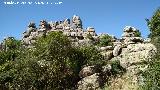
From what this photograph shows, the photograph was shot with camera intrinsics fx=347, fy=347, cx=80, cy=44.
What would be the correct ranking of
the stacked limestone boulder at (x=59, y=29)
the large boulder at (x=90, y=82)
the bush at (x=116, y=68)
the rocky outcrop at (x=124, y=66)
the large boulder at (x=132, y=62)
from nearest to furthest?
the large boulder at (x=132, y=62), the rocky outcrop at (x=124, y=66), the large boulder at (x=90, y=82), the bush at (x=116, y=68), the stacked limestone boulder at (x=59, y=29)

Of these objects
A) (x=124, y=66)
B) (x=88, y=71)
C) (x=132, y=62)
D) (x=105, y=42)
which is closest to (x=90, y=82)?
(x=88, y=71)

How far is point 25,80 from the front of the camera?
1465 inches

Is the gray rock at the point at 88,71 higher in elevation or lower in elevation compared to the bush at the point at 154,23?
lower

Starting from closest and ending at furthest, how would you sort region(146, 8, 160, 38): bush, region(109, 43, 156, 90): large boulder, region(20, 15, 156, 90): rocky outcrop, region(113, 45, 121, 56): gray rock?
region(109, 43, 156, 90): large boulder → region(20, 15, 156, 90): rocky outcrop → region(113, 45, 121, 56): gray rock → region(146, 8, 160, 38): bush

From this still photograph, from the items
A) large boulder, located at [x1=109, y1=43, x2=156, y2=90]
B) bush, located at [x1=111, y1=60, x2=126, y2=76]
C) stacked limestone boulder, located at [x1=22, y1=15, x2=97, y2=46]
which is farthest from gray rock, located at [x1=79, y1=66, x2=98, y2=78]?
stacked limestone boulder, located at [x1=22, y1=15, x2=97, y2=46]

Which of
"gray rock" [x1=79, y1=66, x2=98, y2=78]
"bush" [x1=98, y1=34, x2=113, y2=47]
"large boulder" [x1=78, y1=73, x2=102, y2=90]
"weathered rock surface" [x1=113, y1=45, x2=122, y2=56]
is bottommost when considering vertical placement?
"large boulder" [x1=78, y1=73, x2=102, y2=90]

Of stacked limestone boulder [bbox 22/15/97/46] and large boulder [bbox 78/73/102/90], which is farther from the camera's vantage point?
stacked limestone boulder [bbox 22/15/97/46]

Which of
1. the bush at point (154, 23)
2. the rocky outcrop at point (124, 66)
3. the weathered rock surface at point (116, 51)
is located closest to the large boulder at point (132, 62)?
the rocky outcrop at point (124, 66)

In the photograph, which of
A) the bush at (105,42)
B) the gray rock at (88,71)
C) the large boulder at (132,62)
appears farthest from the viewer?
the bush at (105,42)

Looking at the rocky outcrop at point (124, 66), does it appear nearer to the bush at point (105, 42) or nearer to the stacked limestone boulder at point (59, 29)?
the bush at point (105, 42)

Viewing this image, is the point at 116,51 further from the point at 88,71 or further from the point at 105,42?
the point at 105,42

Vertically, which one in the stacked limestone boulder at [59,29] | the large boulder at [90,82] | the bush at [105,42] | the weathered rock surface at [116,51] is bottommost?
the large boulder at [90,82]

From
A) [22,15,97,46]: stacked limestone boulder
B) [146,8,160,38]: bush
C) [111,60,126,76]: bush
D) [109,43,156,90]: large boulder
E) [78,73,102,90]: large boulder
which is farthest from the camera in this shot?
[22,15,97,46]: stacked limestone boulder

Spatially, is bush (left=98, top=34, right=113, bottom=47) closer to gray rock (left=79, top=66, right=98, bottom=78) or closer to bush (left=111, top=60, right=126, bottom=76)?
bush (left=111, top=60, right=126, bottom=76)
